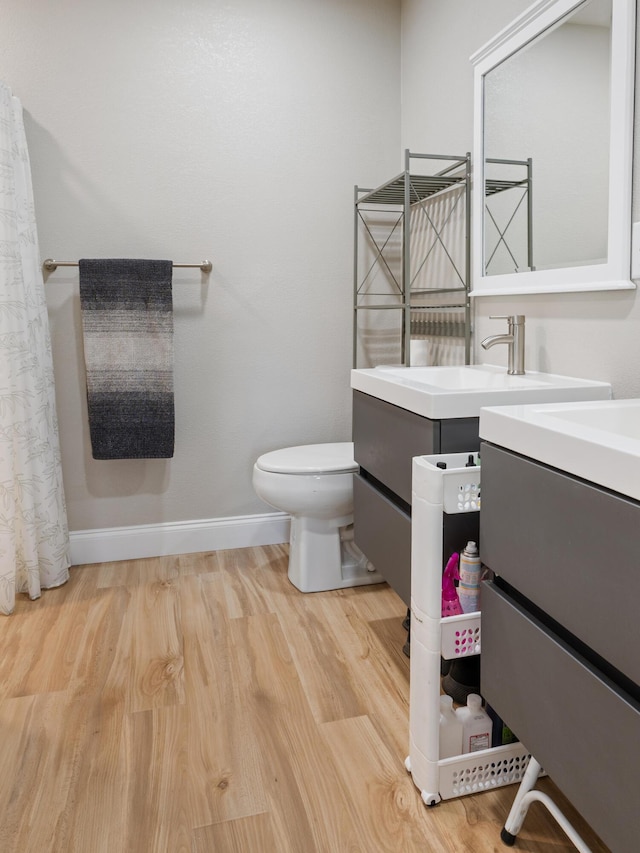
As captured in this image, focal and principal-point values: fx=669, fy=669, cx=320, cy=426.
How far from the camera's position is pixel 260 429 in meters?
2.75

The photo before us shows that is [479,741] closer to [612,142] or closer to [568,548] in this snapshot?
[568,548]

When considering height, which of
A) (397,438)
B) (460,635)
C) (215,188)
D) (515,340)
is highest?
(215,188)

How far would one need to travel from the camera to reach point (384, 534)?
5.91 ft

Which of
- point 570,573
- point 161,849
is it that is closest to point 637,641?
Answer: point 570,573

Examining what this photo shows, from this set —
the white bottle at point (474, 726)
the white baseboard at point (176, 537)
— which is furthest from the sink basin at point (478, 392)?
the white baseboard at point (176, 537)

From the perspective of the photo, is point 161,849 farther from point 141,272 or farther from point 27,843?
point 141,272

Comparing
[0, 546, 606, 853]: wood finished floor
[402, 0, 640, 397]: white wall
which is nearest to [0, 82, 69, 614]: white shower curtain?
[0, 546, 606, 853]: wood finished floor

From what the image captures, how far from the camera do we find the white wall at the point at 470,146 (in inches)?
60.5

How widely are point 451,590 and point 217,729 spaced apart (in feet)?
2.19

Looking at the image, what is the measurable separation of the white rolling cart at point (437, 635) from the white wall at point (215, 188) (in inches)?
57.3

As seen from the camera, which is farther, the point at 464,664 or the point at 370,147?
the point at 370,147

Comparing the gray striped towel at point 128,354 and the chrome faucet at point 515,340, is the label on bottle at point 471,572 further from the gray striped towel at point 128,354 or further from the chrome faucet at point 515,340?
the gray striped towel at point 128,354

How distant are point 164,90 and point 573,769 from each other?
97.9 inches

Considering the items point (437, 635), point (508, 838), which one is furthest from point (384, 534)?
point (508, 838)
